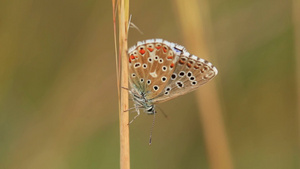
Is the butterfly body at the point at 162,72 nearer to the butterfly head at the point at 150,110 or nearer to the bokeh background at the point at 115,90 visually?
the butterfly head at the point at 150,110

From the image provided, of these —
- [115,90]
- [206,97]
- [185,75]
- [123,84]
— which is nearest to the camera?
[123,84]

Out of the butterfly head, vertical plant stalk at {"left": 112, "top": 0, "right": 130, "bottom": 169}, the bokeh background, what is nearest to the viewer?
vertical plant stalk at {"left": 112, "top": 0, "right": 130, "bottom": 169}

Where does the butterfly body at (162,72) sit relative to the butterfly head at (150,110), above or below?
above

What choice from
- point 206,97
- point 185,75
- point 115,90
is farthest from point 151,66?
point 115,90

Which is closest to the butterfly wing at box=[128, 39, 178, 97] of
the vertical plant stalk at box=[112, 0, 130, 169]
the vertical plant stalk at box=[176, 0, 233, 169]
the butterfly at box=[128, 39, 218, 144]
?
the butterfly at box=[128, 39, 218, 144]

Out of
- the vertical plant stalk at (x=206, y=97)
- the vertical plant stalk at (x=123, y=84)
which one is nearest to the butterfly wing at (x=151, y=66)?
the vertical plant stalk at (x=206, y=97)

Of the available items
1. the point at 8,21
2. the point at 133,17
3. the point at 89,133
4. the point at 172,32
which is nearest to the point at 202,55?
the point at 172,32

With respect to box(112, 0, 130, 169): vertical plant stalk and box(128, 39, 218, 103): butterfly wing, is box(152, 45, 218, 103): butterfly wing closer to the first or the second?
box(128, 39, 218, 103): butterfly wing

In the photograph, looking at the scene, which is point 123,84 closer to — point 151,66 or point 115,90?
point 151,66
